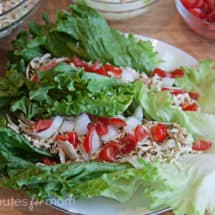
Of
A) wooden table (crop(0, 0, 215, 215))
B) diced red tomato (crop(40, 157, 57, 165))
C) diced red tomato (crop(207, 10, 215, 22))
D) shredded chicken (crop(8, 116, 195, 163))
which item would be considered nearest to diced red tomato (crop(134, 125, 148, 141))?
shredded chicken (crop(8, 116, 195, 163))

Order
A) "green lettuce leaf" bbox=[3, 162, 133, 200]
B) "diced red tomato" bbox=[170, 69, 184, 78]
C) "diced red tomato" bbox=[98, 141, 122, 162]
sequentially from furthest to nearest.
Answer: "diced red tomato" bbox=[170, 69, 184, 78] < "diced red tomato" bbox=[98, 141, 122, 162] < "green lettuce leaf" bbox=[3, 162, 133, 200]

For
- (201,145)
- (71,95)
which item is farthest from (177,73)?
(71,95)

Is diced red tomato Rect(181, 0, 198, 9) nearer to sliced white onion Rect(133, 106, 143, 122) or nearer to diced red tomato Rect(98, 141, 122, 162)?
sliced white onion Rect(133, 106, 143, 122)

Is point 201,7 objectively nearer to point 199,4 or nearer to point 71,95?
point 199,4

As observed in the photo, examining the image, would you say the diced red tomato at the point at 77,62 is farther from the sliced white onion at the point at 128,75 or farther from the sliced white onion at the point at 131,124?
the sliced white onion at the point at 131,124

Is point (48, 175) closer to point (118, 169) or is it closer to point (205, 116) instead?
point (118, 169)
